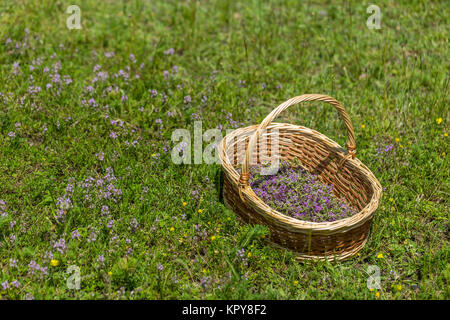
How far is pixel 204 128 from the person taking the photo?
5230 mm

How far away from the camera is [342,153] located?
177 inches

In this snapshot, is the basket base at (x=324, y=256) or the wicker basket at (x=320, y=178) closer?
the wicker basket at (x=320, y=178)

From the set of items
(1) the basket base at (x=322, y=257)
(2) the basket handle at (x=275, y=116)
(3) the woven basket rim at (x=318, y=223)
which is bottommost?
(1) the basket base at (x=322, y=257)

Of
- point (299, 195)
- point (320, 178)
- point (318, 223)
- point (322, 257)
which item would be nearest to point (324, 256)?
point (322, 257)

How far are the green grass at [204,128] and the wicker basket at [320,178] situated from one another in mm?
138

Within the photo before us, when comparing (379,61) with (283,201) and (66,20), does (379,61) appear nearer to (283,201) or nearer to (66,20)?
(283,201)

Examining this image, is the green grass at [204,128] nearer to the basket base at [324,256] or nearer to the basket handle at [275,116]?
the basket base at [324,256]

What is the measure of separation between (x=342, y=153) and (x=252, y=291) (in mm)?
1530

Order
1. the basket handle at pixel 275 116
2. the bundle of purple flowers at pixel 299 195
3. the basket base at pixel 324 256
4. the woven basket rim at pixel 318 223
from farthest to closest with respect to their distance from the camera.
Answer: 1. the bundle of purple flowers at pixel 299 195
2. the basket base at pixel 324 256
3. the basket handle at pixel 275 116
4. the woven basket rim at pixel 318 223

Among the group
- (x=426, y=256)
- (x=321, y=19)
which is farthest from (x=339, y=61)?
(x=426, y=256)

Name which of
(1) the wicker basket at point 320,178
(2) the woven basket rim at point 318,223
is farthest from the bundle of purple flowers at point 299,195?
(2) the woven basket rim at point 318,223

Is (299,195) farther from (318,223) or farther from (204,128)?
(204,128)

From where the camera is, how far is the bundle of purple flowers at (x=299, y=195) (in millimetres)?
4129

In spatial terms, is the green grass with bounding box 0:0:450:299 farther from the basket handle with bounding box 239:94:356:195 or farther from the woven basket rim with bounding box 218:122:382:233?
the basket handle with bounding box 239:94:356:195
